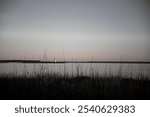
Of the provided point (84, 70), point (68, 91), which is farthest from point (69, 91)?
point (84, 70)

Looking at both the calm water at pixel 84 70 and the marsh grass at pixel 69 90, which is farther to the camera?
the calm water at pixel 84 70

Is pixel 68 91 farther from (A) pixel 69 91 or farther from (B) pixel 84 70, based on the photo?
(B) pixel 84 70

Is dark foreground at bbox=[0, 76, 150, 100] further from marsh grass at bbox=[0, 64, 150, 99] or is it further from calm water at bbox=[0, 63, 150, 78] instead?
calm water at bbox=[0, 63, 150, 78]

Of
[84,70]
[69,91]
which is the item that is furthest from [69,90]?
[84,70]

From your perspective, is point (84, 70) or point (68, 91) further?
point (84, 70)

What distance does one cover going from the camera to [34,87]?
311cm

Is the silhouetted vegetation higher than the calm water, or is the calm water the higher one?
the calm water

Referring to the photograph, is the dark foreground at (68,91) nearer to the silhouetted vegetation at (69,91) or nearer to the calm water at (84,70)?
the silhouetted vegetation at (69,91)

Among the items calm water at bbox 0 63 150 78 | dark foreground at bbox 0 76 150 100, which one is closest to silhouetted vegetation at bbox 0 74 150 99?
dark foreground at bbox 0 76 150 100

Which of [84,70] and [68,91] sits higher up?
[84,70]

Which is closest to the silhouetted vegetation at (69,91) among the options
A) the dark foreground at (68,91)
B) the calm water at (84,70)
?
the dark foreground at (68,91)

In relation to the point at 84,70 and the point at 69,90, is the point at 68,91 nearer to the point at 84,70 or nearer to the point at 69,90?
the point at 69,90

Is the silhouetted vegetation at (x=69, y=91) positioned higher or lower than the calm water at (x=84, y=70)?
lower

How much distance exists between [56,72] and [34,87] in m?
1.31
